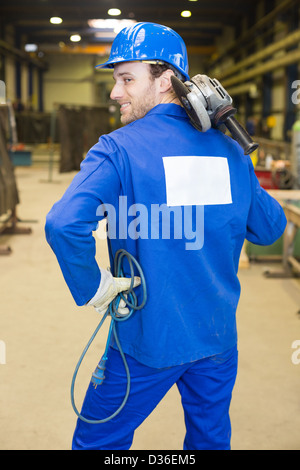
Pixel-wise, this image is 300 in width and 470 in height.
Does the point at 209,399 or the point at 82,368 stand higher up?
the point at 209,399

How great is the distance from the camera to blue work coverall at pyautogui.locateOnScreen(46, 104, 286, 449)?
146 centimetres

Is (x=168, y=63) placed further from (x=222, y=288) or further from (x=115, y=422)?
(x=115, y=422)

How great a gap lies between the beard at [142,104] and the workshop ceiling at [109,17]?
506 inches

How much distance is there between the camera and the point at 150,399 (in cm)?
164

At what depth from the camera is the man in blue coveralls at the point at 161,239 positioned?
58.0 inches

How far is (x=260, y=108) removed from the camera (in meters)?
17.5

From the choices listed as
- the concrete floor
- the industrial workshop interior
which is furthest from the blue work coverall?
the concrete floor

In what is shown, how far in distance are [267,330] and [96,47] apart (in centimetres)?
2488

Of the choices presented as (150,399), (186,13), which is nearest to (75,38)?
(186,13)

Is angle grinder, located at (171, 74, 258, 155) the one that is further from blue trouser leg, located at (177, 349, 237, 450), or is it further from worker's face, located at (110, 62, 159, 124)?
blue trouser leg, located at (177, 349, 237, 450)

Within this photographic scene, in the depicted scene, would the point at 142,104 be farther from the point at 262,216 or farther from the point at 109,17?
the point at 109,17

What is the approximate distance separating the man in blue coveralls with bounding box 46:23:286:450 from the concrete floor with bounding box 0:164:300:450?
1.08 m

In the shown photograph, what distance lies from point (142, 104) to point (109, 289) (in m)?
→ 0.58

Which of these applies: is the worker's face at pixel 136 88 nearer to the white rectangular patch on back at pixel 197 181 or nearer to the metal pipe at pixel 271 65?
the white rectangular patch on back at pixel 197 181
